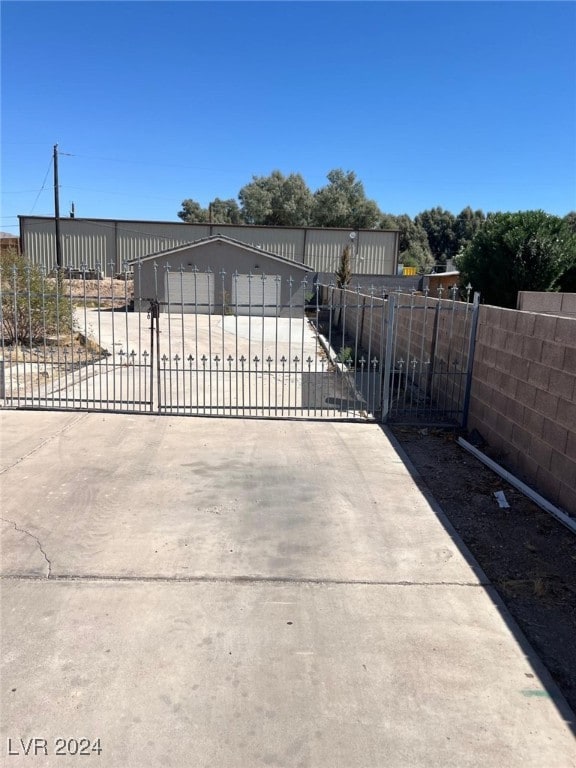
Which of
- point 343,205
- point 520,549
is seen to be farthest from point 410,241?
point 520,549

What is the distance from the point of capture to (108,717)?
100 inches

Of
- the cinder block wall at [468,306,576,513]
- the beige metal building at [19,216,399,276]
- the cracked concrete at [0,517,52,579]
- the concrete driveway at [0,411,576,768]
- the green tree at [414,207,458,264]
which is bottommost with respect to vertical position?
the concrete driveway at [0,411,576,768]

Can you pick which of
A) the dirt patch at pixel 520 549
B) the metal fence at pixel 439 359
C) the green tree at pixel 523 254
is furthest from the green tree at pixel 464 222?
the dirt patch at pixel 520 549

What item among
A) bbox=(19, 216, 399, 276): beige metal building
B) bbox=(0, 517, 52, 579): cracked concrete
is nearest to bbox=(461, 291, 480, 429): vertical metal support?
bbox=(0, 517, 52, 579): cracked concrete

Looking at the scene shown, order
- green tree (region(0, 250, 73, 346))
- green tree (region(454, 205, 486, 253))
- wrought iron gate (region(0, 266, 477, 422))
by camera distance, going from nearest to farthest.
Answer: wrought iron gate (region(0, 266, 477, 422))
green tree (region(0, 250, 73, 346))
green tree (region(454, 205, 486, 253))

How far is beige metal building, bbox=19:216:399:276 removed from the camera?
37.7m

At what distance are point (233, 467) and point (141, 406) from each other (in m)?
3.45

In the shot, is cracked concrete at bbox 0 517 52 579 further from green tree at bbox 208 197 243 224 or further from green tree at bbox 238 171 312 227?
green tree at bbox 208 197 243 224

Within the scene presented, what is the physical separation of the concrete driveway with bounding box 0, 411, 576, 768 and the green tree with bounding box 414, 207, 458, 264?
67.0 meters

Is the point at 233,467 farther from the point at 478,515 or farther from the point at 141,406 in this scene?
the point at 141,406

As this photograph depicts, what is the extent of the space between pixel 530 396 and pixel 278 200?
52.6 metres

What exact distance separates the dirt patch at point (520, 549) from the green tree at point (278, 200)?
4970 centimetres

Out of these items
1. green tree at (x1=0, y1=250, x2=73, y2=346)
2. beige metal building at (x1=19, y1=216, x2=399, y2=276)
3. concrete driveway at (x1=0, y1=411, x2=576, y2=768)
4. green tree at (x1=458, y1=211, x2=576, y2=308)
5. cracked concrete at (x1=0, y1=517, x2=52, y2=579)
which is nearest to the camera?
concrete driveway at (x1=0, y1=411, x2=576, y2=768)

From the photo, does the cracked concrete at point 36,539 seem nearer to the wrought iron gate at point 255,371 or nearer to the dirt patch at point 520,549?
the dirt patch at point 520,549
